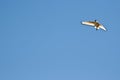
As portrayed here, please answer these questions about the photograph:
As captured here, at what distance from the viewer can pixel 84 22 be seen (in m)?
60.2

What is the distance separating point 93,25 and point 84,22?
2681 millimetres

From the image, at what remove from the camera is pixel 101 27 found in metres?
59.0

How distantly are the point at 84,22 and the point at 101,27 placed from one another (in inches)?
167

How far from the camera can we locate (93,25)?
192 feet

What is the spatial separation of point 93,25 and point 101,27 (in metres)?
2.02
